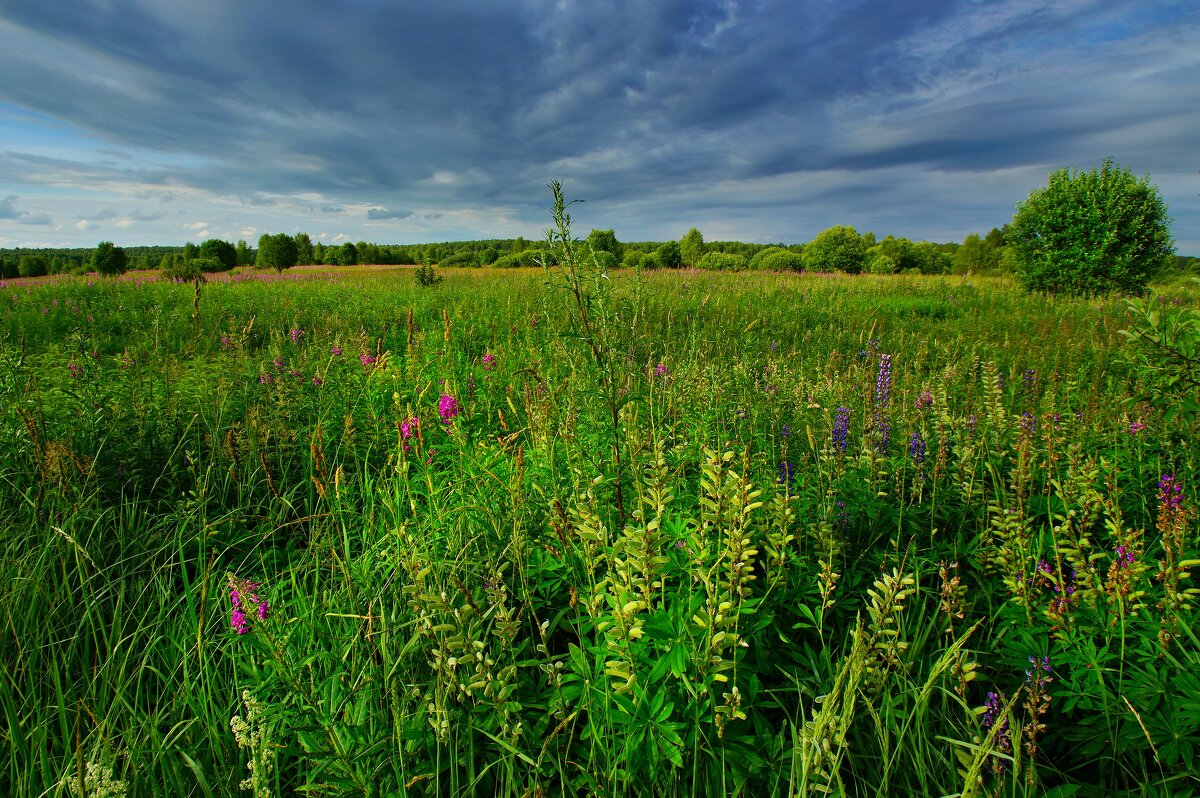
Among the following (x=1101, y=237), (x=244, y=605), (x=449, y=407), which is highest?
(x=1101, y=237)

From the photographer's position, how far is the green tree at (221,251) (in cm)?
4747

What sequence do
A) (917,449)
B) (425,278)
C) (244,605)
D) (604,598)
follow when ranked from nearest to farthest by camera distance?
1. (244,605)
2. (604,598)
3. (917,449)
4. (425,278)

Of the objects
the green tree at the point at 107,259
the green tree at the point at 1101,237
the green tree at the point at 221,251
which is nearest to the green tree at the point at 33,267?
the green tree at the point at 221,251

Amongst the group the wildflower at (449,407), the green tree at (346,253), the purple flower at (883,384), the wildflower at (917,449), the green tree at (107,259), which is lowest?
Result: the wildflower at (917,449)

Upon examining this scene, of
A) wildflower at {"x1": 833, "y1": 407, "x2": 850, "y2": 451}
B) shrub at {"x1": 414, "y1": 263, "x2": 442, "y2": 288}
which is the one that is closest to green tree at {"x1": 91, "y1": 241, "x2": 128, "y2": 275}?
shrub at {"x1": 414, "y1": 263, "x2": 442, "y2": 288}

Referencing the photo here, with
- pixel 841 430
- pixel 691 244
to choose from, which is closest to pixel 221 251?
pixel 691 244

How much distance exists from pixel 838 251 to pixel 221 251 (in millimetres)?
56806

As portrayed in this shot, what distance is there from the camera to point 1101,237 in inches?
679

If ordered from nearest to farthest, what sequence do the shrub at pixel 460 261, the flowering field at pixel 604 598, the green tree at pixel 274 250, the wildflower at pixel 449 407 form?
the flowering field at pixel 604 598, the wildflower at pixel 449 407, the shrub at pixel 460 261, the green tree at pixel 274 250

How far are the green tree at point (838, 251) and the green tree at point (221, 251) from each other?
168ft

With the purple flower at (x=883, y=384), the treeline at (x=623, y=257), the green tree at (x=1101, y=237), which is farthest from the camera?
the treeline at (x=623, y=257)

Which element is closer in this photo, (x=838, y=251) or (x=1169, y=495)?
(x=1169, y=495)

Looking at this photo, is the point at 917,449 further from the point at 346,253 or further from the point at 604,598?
the point at 346,253

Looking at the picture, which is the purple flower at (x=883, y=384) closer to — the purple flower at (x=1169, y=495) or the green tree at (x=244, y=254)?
the purple flower at (x=1169, y=495)
